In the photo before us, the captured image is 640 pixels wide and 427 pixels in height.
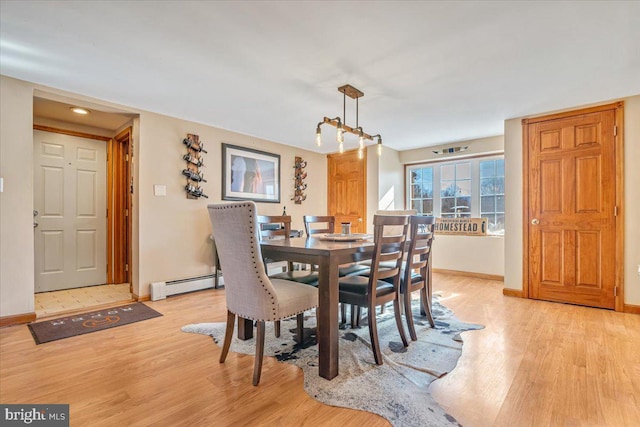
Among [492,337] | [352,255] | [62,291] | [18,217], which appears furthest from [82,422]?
[62,291]

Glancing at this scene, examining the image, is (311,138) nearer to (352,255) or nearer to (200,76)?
(200,76)

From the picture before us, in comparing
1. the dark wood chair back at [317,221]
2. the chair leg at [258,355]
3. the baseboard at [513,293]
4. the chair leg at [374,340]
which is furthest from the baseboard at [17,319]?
the baseboard at [513,293]

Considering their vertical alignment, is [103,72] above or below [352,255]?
above

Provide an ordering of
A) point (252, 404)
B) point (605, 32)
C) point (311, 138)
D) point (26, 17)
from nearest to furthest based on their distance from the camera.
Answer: point (252, 404) < point (26, 17) < point (605, 32) < point (311, 138)

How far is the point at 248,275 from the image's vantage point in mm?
1724

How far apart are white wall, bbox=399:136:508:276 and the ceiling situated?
116 cm

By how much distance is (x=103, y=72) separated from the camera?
8.28 ft

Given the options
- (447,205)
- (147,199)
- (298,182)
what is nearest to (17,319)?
(147,199)

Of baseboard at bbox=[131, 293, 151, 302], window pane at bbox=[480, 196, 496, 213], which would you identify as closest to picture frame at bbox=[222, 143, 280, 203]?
baseboard at bbox=[131, 293, 151, 302]

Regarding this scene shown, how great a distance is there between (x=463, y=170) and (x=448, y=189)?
385mm

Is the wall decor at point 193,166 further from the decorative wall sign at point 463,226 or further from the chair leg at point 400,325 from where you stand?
the decorative wall sign at point 463,226

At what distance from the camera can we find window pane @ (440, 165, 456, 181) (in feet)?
16.6

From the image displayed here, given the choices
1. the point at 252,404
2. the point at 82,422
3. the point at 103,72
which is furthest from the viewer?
the point at 103,72

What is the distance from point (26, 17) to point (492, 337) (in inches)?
151
